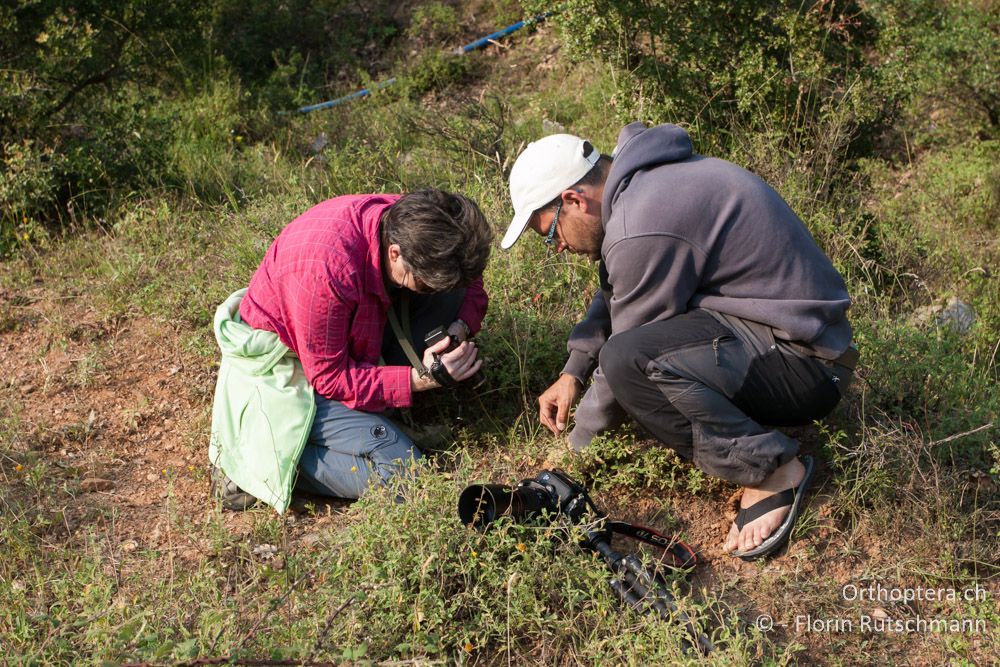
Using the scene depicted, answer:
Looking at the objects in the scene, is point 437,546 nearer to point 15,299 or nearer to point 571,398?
point 571,398

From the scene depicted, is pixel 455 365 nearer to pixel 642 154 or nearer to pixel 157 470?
pixel 642 154

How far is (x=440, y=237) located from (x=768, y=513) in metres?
1.51

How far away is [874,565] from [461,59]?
556cm

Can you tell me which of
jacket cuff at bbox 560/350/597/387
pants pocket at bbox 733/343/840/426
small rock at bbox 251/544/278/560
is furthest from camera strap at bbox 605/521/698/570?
small rock at bbox 251/544/278/560

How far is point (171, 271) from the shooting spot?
5.09 meters

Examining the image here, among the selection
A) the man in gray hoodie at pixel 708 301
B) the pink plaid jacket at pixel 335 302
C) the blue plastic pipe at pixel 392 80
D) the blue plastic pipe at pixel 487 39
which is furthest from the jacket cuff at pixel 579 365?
the blue plastic pipe at pixel 487 39

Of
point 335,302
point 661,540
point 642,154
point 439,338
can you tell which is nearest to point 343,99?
point 439,338

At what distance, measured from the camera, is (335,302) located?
11.3 ft

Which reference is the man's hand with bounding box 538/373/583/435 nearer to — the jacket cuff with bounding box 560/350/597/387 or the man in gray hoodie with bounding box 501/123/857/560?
the jacket cuff with bounding box 560/350/597/387

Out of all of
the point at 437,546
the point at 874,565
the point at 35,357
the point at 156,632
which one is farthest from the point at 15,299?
the point at 874,565

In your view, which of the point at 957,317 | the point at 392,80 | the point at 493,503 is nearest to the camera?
the point at 493,503

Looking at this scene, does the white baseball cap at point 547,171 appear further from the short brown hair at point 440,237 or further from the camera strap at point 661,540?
the camera strap at point 661,540

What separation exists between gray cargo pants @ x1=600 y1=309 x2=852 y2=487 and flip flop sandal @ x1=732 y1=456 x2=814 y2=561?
108 millimetres

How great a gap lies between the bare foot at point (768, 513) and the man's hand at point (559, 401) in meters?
0.76
